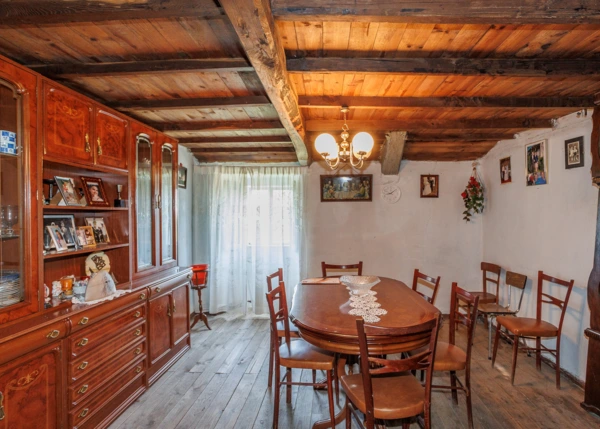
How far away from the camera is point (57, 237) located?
212 cm

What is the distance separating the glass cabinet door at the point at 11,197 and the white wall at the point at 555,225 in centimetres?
380

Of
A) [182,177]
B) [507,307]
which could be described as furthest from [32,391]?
[507,307]

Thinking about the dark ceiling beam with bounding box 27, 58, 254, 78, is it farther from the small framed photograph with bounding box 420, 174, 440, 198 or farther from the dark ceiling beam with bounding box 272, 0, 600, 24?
the small framed photograph with bounding box 420, 174, 440, 198

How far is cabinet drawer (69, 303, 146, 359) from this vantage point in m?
1.95

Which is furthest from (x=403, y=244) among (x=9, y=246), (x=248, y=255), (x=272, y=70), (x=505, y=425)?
(x=9, y=246)

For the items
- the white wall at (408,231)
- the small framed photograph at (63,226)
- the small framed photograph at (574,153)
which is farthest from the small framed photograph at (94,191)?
the small framed photograph at (574,153)

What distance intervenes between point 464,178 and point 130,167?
3.90 m

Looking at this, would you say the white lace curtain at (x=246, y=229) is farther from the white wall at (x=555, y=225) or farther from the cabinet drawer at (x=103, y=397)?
the white wall at (x=555, y=225)

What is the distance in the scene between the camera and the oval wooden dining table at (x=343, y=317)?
1.81 m

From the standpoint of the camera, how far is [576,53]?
77.5 inches

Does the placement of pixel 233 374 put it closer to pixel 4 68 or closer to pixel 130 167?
pixel 130 167

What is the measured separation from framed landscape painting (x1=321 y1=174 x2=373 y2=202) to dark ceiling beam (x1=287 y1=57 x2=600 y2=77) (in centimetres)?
241

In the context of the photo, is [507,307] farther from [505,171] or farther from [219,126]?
[219,126]

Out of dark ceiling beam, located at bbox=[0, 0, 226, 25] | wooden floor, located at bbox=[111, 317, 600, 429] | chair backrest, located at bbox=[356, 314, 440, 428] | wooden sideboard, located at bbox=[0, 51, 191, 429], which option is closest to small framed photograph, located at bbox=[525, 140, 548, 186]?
wooden floor, located at bbox=[111, 317, 600, 429]
